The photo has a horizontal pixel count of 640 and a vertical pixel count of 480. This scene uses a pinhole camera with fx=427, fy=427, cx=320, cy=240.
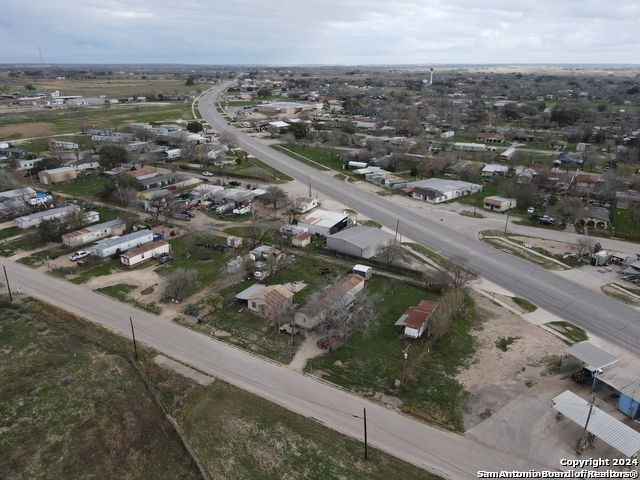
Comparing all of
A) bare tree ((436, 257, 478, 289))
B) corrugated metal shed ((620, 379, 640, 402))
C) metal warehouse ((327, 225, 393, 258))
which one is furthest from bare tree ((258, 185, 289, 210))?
corrugated metal shed ((620, 379, 640, 402))

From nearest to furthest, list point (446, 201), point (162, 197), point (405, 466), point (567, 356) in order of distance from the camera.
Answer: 1. point (405, 466)
2. point (567, 356)
3. point (162, 197)
4. point (446, 201)

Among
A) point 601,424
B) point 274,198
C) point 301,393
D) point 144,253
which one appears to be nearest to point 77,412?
point 301,393

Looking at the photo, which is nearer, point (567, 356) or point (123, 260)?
point (567, 356)

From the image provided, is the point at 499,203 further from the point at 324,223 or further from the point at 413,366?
the point at 413,366

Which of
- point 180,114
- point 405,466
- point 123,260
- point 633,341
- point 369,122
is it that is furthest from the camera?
point 180,114

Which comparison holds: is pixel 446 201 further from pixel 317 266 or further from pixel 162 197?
pixel 162 197

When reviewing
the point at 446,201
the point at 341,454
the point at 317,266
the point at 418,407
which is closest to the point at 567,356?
the point at 418,407
